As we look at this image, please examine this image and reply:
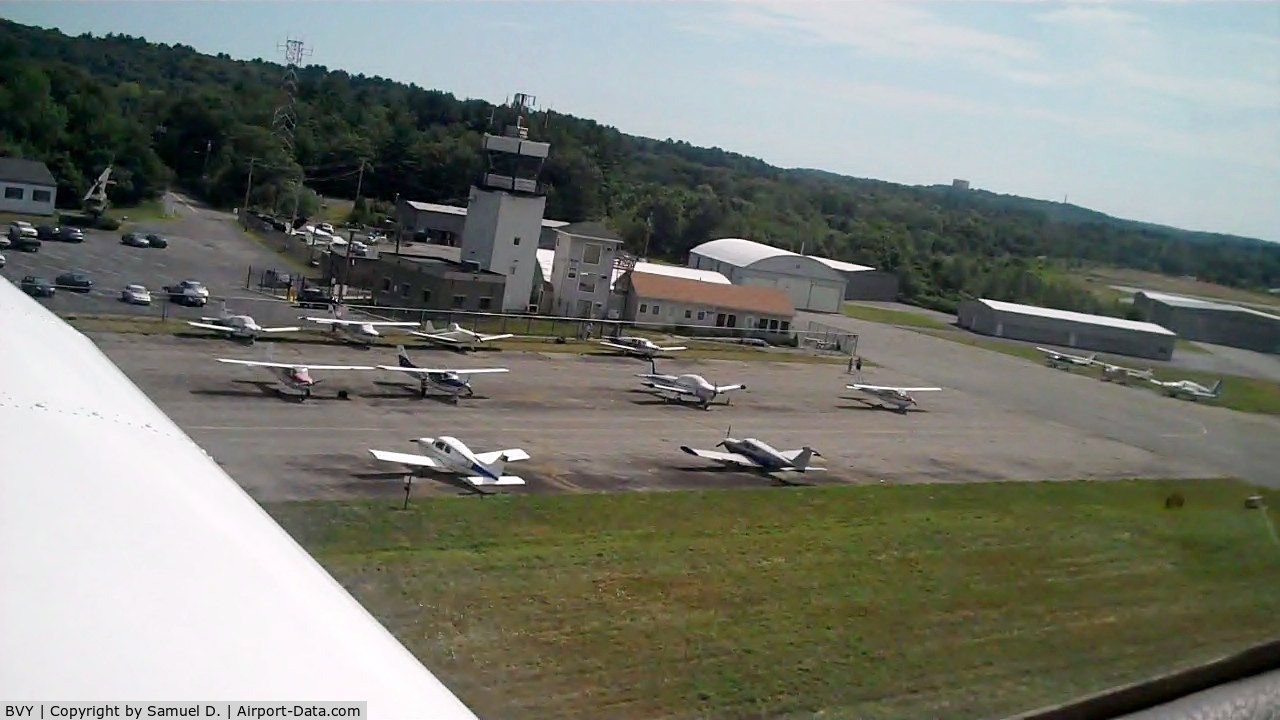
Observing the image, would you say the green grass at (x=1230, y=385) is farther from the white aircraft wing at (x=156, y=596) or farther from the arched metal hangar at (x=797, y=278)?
the white aircraft wing at (x=156, y=596)

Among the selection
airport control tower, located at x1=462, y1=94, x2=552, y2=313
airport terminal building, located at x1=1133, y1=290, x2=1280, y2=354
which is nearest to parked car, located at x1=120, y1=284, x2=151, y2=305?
airport control tower, located at x1=462, y1=94, x2=552, y2=313

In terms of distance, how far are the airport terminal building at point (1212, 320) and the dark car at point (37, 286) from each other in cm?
2307

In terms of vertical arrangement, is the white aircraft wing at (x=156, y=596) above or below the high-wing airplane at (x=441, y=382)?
above

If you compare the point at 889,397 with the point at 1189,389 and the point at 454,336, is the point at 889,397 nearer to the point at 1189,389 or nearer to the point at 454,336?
the point at 1189,389

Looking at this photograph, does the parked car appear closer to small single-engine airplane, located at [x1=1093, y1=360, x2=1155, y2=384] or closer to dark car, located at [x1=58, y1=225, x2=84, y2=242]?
dark car, located at [x1=58, y1=225, x2=84, y2=242]

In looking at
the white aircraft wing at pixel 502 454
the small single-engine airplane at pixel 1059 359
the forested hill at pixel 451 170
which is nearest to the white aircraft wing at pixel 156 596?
the white aircraft wing at pixel 502 454

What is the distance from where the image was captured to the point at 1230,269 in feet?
57.3

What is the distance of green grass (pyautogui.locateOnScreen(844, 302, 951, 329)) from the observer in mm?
44312

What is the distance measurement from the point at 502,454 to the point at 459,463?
744 millimetres

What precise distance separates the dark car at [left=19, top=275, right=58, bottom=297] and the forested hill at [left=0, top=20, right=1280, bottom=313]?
12.2m

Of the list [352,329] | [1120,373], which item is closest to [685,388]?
[352,329]

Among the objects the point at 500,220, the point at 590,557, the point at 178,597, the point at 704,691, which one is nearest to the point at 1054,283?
the point at 500,220

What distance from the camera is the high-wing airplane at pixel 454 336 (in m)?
28.0

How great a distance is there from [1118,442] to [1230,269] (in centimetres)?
723
